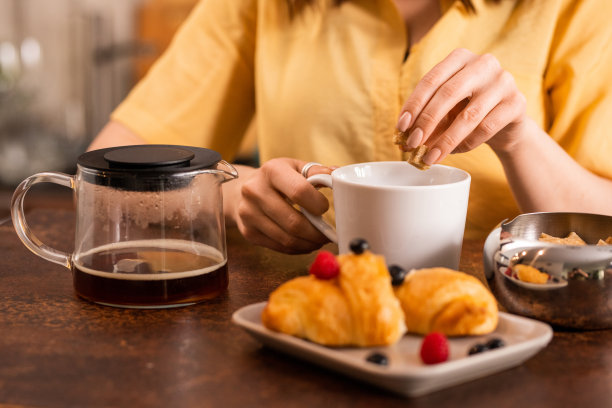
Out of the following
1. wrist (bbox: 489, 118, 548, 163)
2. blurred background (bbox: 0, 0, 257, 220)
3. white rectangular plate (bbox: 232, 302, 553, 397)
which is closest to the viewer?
white rectangular plate (bbox: 232, 302, 553, 397)

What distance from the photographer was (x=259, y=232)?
0.84m

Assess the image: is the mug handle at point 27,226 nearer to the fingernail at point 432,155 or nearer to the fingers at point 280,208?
the fingers at point 280,208

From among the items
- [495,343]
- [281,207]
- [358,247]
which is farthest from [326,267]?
[281,207]

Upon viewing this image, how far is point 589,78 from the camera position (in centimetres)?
103

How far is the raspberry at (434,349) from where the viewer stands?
48 cm

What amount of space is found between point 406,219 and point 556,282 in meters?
0.14

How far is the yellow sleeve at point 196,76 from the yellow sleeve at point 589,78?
54cm

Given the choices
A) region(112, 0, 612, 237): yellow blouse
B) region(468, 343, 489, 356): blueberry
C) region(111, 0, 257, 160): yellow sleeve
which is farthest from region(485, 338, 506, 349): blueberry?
region(111, 0, 257, 160): yellow sleeve

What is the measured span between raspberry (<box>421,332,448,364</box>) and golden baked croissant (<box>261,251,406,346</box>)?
3 cm

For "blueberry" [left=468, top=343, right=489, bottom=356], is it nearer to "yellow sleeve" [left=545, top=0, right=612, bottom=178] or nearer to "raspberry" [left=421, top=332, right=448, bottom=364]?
"raspberry" [left=421, top=332, right=448, bottom=364]

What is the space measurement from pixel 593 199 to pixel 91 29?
2.21 metres

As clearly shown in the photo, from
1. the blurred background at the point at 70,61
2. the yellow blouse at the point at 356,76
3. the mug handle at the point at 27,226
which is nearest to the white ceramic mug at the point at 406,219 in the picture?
the mug handle at the point at 27,226

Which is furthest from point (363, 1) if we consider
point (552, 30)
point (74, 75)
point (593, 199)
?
point (74, 75)

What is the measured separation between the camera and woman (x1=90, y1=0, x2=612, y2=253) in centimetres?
96
